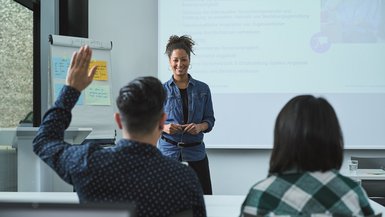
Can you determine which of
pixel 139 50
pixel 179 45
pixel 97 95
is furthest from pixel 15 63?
pixel 179 45

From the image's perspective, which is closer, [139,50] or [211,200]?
[211,200]

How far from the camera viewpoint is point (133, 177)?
1216 millimetres

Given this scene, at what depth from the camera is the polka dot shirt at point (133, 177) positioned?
4.00 ft

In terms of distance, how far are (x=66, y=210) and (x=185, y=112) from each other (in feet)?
8.30

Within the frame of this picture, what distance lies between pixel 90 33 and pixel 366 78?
9.22ft

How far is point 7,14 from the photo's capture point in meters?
3.83

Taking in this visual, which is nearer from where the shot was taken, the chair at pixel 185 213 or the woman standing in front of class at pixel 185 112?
the chair at pixel 185 213

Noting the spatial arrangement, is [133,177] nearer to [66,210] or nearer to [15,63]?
[66,210]

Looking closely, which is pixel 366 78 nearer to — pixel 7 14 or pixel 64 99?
pixel 7 14

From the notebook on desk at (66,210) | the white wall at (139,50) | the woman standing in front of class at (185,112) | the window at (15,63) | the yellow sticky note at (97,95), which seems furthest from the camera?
the white wall at (139,50)

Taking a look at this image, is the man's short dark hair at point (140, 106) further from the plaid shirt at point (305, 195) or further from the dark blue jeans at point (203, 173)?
the dark blue jeans at point (203, 173)

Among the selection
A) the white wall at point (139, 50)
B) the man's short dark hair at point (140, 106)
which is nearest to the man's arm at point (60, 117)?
the man's short dark hair at point (140, 106)

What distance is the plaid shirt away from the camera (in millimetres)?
1184

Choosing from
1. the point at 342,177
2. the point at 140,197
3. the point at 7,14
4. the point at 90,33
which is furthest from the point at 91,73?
the point at 90,33
